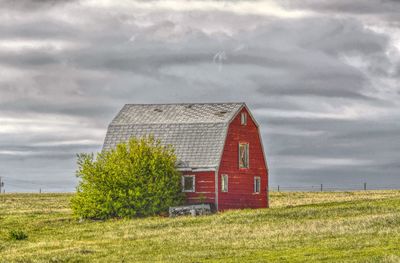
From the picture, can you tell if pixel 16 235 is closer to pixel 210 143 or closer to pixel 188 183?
pixel 188 183

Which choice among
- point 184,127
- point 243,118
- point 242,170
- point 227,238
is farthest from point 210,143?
point 227,238

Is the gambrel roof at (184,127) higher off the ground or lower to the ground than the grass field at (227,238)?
higher

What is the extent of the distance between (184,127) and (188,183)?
509cm

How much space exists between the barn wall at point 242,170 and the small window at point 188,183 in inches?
84.3

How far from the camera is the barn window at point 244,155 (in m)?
71.2

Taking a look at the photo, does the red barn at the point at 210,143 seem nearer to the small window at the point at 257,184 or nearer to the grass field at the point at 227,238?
the small window at the point at 257,184

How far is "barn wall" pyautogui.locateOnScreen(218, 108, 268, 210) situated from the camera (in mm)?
68938

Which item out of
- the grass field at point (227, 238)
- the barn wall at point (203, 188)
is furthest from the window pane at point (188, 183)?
the grass field at point (227, 238)

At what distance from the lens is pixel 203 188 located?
222 feet

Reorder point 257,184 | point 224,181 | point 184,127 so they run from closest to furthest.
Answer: point 224,181
point 184,127
point 257,184

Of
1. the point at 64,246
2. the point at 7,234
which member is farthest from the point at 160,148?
the point at 64,246

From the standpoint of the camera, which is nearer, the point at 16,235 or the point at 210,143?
the point at 16,235

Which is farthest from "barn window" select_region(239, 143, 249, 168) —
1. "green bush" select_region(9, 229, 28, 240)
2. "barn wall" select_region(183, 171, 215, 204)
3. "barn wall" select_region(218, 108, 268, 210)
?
"green bush" select_region(9, 229, 28, 240)

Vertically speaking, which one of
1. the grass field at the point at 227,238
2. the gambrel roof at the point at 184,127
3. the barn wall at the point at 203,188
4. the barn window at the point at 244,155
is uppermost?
the gambrel roof at the point at 184,127
